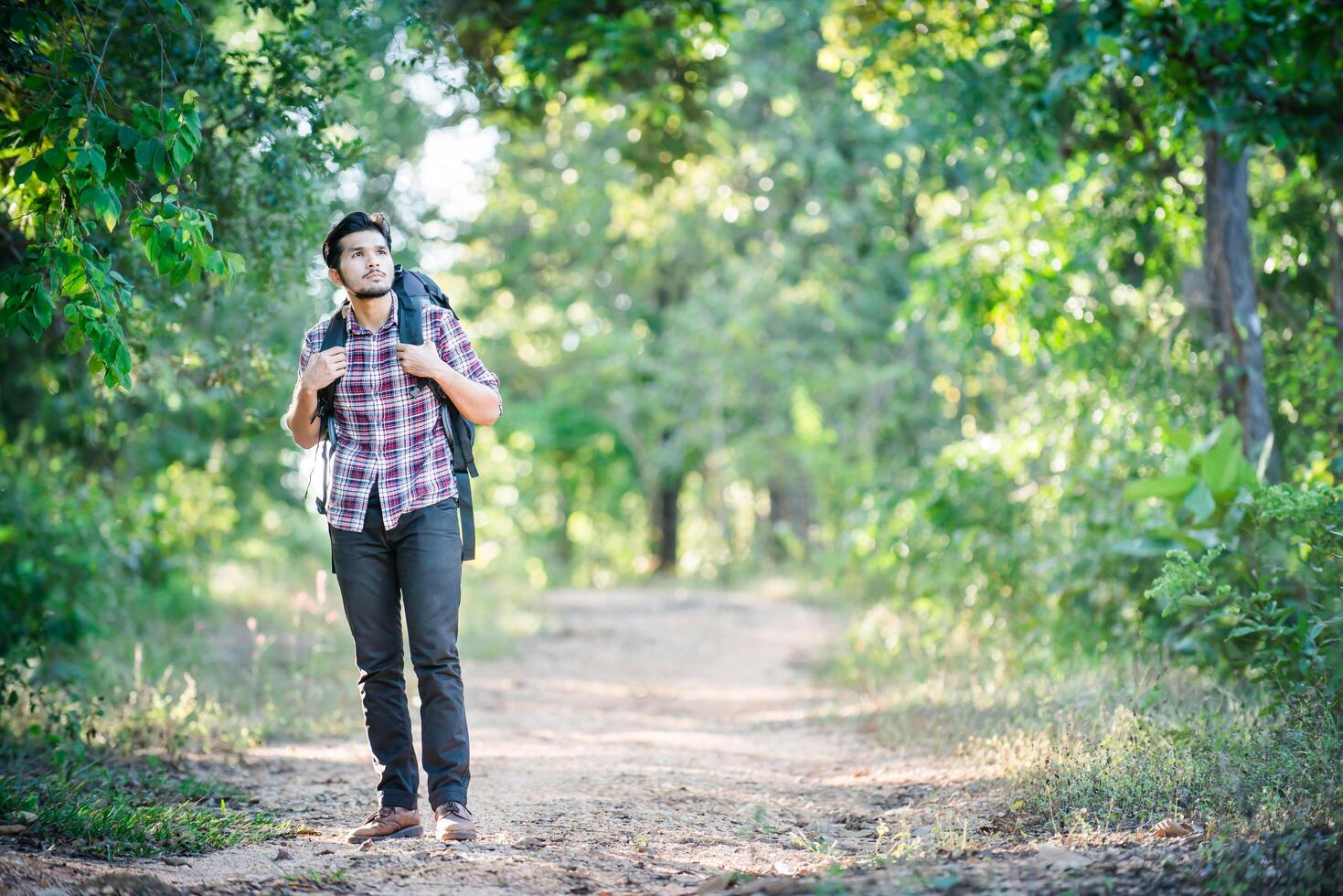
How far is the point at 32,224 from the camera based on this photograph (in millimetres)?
4754

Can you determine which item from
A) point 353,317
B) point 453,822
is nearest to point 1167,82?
point 353,317

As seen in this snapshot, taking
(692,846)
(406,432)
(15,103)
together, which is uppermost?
(15,103)

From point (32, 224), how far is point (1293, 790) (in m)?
5.04

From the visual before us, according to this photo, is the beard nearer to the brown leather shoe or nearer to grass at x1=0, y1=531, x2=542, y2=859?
the brown leather shoe

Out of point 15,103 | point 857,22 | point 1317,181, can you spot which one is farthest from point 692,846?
point 857,22

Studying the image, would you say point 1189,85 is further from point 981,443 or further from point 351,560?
point 351,560

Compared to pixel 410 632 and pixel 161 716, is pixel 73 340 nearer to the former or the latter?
pixel 410 632

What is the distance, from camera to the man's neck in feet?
14.3

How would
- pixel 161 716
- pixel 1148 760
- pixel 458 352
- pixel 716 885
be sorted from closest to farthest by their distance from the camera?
pixel 716 885
pixel 458 352
pixel 1148 760
pixel 161 716

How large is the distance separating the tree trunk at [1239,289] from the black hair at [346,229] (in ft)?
17.0

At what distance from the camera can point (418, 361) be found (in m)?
4.21

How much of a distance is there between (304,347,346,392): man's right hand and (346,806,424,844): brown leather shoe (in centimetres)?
154

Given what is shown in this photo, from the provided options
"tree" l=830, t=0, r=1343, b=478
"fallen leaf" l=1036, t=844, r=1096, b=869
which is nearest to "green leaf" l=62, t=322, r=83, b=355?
"fallen leaf" l=1036, t=844, r=1096, b=869

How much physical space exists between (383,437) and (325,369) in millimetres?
309
